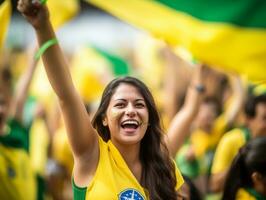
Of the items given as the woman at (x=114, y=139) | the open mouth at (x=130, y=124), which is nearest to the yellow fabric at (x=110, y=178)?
the woman at (x=114, y=139)

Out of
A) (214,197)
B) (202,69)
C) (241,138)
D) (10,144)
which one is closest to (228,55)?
(202,69)

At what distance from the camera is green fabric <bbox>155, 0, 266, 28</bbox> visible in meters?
5.21

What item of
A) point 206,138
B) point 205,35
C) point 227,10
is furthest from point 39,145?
point 227,10

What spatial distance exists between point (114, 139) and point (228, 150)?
6.67 feet

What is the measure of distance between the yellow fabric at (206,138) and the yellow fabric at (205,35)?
1698 millimetres

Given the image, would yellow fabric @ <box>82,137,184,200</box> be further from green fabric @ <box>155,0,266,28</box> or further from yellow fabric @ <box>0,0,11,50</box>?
green fabric @ <box>155,0,266,28</box>

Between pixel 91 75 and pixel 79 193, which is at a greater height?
pixel 91 75

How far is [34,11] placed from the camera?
3205mm

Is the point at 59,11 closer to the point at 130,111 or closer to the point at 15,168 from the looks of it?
the point at 15,168

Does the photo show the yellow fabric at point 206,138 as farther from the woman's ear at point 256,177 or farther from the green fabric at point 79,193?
the green fabric at point 79,193

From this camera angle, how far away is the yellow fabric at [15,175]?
5.42 m

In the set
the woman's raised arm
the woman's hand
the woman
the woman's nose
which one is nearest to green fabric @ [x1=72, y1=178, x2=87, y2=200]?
the woman

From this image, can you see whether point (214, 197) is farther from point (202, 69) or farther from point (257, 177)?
point (257, 177)

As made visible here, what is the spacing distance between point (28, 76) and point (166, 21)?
1.14 metres
